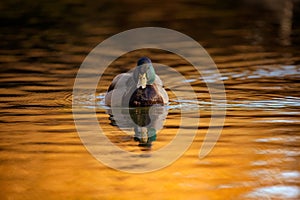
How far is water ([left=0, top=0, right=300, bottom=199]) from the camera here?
7129 mm

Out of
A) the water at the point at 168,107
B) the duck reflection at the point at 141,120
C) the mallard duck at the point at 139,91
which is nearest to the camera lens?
the water at the point at 168,107

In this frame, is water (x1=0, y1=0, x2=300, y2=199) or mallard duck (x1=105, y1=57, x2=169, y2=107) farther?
mallard duck (x1=105, y1=57, x2=169, y2=107)

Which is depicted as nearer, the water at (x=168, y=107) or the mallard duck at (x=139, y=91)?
the water at (x=168, y=107)

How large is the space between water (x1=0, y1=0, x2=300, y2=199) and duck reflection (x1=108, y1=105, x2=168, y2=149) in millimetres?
107

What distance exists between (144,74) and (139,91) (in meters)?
0.26

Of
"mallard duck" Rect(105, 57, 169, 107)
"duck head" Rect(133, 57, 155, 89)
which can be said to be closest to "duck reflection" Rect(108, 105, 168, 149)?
"mallard duck" Rect(105, 57, 169, 107)

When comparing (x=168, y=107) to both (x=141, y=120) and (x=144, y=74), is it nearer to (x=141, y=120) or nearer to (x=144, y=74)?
(x=144, y=74)

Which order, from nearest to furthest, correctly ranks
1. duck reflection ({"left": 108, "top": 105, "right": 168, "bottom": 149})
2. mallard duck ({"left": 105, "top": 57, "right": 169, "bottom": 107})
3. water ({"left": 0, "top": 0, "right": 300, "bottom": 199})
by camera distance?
water ({"left": 0, "top": 0, "right": 300, "bottom": 199}) < duck reflection ({"left": 108, "top": 105, "right": 168, "bottom": 149}) < mallard duck ({"left": 105, "top": 57, "right": 169, "bottom": 107})

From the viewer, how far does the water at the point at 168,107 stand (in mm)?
7129

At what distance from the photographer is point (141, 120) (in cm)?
1003

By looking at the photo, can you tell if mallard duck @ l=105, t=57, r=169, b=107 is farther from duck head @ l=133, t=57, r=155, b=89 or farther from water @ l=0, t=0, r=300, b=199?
water @ l=0, t=0, r=300, b=199

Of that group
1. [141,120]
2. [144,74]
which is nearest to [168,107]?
[144,74]

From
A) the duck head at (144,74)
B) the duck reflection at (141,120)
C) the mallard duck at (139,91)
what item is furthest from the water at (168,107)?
the duck head at (144,74)

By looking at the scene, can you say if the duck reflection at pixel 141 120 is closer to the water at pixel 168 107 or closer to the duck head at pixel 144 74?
the water at pixel 168 107
